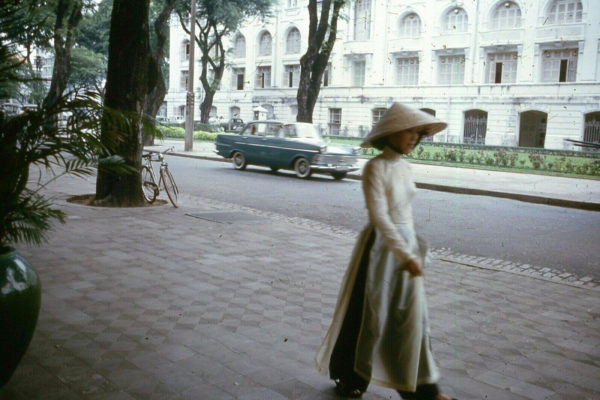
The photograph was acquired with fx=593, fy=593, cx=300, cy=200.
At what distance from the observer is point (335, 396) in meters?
3.32

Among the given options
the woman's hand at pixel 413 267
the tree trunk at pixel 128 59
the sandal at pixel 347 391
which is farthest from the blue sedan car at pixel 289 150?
the woman's hand at pixel 413 267

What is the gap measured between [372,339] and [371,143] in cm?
102

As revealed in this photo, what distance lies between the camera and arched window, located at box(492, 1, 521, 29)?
132 ft

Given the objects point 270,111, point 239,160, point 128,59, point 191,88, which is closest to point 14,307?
point 128,59

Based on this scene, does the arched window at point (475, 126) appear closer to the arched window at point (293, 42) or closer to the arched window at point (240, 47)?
the arched window at point (293, 42)

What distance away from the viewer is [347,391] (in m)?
3.26

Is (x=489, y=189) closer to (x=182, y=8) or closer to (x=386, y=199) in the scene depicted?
(x=386, y=199)

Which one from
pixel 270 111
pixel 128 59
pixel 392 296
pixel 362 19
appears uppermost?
pixel 362 19

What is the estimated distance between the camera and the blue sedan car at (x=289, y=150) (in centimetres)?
1681

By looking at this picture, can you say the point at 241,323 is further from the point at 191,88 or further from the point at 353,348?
the point at 191,88

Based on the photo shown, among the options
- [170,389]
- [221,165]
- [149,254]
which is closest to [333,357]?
[170,389]

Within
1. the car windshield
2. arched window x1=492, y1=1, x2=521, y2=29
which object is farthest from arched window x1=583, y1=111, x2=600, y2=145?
the car windshield

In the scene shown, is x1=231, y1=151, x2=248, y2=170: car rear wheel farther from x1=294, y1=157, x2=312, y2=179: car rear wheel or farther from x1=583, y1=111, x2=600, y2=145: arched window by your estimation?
x1=583, y1=111, x2=600, y2=145: arched window

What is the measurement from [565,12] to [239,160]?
29.3m
